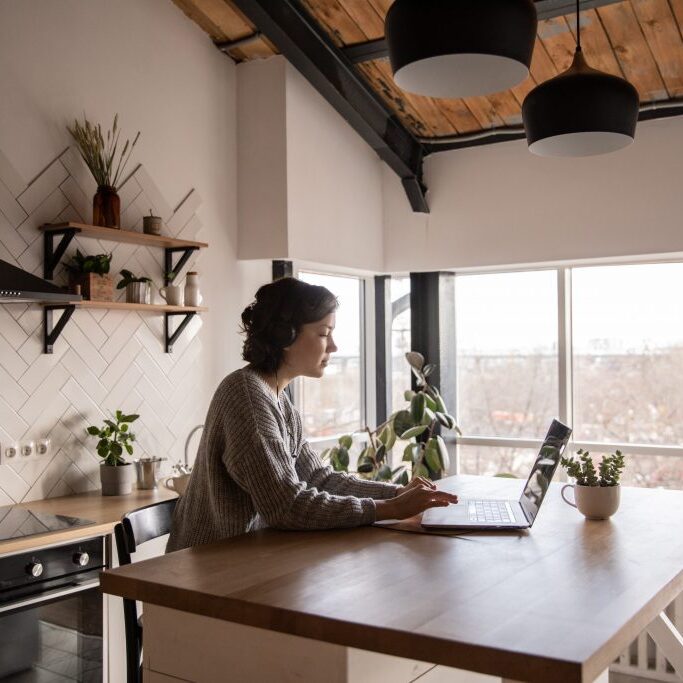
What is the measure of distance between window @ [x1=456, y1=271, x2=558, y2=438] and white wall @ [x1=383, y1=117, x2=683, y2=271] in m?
0.27

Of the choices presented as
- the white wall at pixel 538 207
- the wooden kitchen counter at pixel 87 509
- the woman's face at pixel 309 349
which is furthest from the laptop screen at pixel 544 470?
the white wall at pixel 538 207

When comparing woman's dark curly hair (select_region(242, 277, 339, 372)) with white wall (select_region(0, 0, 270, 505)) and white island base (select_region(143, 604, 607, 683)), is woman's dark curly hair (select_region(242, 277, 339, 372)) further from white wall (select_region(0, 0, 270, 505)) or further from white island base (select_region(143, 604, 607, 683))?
white wall (select_region(0, 0, 270, 505))

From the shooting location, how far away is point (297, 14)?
352 centimetres

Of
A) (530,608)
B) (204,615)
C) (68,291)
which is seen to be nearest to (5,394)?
(68,291)

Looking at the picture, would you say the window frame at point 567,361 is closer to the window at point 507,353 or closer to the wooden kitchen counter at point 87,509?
the window at point 507,353

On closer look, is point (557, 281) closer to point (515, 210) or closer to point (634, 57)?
point (515, 210)

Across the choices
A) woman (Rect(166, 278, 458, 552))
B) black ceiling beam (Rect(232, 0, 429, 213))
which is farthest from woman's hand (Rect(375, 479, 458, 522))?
black ceiling beam (Rect(232, 0, 429, 213))

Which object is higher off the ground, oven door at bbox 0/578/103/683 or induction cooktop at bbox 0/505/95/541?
induction cooktop at bbox 0/505/95/541

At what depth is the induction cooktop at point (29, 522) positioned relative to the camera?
8.20ft

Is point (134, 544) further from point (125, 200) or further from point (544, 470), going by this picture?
point (125, 200)

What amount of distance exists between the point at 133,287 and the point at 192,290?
0.33 metres

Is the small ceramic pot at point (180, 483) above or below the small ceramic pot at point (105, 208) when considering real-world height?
below

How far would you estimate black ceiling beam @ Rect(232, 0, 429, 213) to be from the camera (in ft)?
11.3

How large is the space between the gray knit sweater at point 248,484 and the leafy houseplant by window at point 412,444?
6.65 ft
